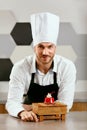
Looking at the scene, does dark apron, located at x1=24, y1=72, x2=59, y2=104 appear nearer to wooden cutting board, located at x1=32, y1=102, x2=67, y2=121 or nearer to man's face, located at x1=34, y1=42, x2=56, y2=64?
man's face, located at x1=34, y1=42, x2=56, y2=64

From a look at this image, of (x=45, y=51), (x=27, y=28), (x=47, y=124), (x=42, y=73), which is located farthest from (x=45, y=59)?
(x=27, y=28)

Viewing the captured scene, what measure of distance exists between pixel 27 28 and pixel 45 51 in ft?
3.33

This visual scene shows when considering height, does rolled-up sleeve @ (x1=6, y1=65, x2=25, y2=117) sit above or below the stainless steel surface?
above

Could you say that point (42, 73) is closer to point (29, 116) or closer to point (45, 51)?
point (45, 51)

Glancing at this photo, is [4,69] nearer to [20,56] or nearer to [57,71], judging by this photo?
[20,56]

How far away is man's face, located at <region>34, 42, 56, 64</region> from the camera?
199cm

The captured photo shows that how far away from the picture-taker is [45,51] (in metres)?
1.98

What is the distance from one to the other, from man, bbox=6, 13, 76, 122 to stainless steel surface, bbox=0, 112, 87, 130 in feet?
0.75

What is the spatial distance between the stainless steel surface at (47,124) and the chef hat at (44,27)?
1.89ft

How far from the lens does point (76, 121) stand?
66.9 inches

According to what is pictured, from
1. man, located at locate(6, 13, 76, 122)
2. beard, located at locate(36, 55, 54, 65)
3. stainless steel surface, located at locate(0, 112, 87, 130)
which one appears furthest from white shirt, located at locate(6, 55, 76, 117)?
stainless steel surface, located at locate(0, 112, 87, 130)

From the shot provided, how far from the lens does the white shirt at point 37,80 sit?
2.05 metres

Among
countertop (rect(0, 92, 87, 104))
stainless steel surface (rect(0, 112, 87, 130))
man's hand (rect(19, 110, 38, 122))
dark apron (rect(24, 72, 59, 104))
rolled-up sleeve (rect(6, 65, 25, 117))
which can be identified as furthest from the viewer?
countertop (rect(0, 92, 87, 104))

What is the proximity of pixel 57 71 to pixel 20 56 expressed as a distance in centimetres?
82
